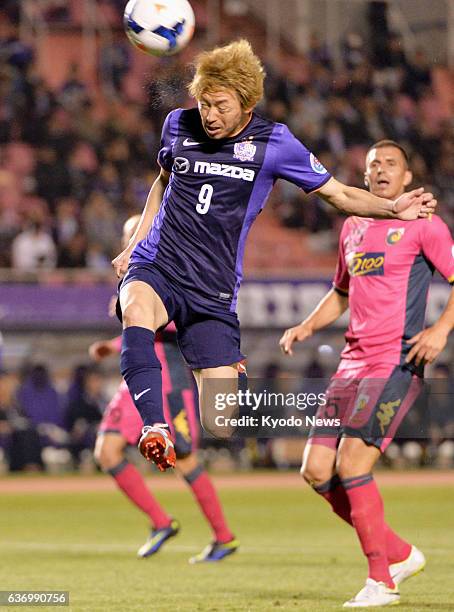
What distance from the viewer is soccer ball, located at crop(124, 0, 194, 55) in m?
6.75

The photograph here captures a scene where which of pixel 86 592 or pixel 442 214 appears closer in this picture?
pixel 86 592

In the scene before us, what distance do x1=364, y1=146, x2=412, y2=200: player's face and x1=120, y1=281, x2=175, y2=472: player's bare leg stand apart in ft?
5.72

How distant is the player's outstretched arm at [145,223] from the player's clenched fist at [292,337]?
1220 millimetres

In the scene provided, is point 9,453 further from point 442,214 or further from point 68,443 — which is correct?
point 442,214

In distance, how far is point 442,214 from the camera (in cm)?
1861

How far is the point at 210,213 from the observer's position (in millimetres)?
6066

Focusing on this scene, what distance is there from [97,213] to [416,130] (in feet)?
20.4

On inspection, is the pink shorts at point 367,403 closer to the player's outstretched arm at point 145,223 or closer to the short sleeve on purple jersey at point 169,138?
the player's outstretched arm at point 145,223

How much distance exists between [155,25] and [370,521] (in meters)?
2.89

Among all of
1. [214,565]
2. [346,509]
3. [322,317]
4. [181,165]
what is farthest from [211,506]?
[181,165]

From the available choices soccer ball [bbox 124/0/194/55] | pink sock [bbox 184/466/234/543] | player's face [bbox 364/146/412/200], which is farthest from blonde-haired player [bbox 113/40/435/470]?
pink sock [bbox 184/466/234/543]

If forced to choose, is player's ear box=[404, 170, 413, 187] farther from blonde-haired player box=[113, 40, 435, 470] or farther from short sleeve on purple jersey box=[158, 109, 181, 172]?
short sleeve on purple jersey box=[158, 109, 181, 172]

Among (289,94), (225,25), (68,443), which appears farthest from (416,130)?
(68,443)

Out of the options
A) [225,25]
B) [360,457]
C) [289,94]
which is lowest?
[360,457]
